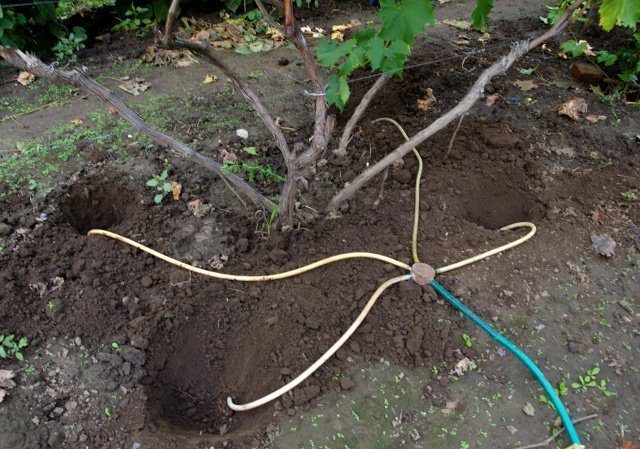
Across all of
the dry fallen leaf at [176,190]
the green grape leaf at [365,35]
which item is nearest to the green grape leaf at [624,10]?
the green grape leaf at [365,35]

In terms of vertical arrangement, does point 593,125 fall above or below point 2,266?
above

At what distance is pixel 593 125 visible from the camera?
3.75 m

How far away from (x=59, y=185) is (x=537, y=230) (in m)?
3.17

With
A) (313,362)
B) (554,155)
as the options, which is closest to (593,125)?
(554,155)

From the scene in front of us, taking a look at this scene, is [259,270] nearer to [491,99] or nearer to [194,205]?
[194,205]

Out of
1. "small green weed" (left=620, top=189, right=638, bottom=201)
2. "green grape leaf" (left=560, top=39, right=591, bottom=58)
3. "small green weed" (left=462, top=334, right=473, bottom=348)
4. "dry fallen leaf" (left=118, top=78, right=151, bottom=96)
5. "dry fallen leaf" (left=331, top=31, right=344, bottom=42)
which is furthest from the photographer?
"dry fallen leaf" (left=331, top=31, right=344, bottom=42)

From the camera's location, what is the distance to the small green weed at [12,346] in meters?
2.25

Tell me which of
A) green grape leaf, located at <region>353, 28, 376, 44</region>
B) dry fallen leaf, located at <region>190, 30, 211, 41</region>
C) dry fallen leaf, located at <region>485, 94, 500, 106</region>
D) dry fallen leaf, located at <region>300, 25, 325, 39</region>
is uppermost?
green grape leaf, located at <region>353, 28, 376, 44</region>

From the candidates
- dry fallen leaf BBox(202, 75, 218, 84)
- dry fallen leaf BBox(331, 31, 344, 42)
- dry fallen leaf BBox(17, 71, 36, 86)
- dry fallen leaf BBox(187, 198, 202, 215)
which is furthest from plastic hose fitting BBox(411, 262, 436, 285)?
dry fallen leaf BBox(17, 71, 36, 86)

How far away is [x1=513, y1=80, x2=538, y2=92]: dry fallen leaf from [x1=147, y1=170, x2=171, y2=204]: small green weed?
3134 mm

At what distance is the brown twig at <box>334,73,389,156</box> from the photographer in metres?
3.04

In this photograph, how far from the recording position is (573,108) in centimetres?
381

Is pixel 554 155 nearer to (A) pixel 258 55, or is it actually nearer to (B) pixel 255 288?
(B) pixel 255 288

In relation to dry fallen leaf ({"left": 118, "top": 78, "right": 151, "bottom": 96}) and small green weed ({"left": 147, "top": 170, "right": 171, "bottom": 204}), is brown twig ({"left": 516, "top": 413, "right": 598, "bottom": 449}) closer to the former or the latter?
small green weed ({"left": 147, "top": 170, "right": 171, "bottom": 204})
